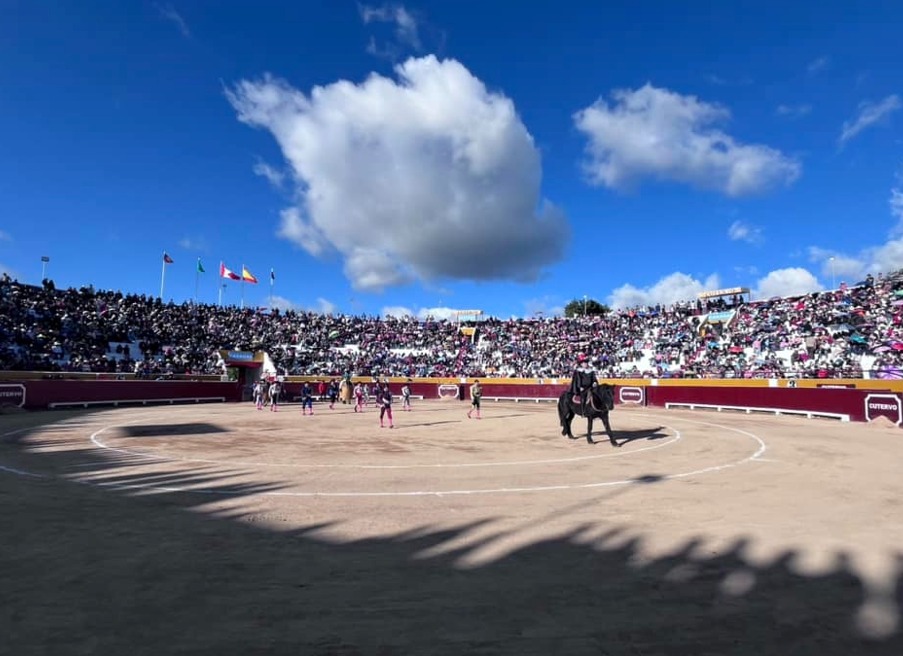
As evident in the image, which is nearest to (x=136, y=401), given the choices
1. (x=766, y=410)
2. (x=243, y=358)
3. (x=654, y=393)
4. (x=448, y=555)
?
(x=243, y=358)

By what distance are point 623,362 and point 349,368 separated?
84.2 feet

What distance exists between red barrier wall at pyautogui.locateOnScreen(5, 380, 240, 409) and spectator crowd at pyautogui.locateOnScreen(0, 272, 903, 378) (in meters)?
3.66

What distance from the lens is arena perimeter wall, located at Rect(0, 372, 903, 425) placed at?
25266mm

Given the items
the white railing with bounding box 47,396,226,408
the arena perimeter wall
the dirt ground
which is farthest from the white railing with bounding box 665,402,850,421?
the white railing with bounding box 47,396,226,408

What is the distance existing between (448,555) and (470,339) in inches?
2160

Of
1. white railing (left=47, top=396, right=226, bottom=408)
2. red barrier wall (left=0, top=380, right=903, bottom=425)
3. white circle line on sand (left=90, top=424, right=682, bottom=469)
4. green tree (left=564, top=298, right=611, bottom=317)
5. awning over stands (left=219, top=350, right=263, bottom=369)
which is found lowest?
white circle line on sand (left=90, top=424, right=682, bottom=469)

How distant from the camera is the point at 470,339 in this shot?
61156 millimetres

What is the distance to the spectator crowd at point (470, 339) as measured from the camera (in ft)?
118

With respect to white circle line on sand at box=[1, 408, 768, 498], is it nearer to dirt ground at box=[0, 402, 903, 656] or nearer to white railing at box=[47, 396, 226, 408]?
dirt ground at box=[0, 402, 903, 656]

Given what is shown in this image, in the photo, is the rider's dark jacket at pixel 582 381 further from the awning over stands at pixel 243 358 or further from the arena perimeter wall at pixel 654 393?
the awning over stands at pixel 243 358

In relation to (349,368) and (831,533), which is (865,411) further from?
(349,368)

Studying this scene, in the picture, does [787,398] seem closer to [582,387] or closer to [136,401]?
[582,387]

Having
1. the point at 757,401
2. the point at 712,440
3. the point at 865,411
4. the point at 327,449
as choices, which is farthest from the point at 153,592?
the point at 757,401

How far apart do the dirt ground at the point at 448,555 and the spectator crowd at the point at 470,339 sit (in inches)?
1068
